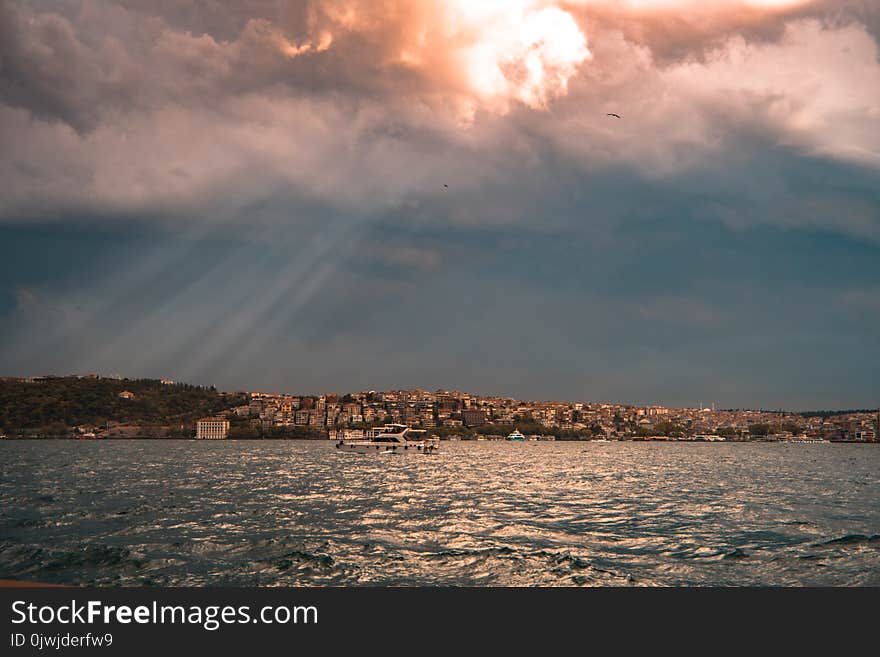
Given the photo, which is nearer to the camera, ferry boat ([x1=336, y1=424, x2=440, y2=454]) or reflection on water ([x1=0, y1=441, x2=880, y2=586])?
reflection on water ([x1=0, y1=441, x2=880, y2=586])

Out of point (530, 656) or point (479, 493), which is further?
point (479, 493)

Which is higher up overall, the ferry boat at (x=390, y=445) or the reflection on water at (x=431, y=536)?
the reflection on water at (x=431, y=536)

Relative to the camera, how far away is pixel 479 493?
45.0 m

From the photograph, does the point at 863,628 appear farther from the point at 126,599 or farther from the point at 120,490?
the point at 120,490

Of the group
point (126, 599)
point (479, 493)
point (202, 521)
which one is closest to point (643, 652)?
point (126, 599)

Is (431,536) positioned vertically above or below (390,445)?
above

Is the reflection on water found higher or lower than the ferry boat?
higher

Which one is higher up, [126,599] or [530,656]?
[126,599]

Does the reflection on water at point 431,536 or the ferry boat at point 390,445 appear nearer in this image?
the reflection on water at point 431,536

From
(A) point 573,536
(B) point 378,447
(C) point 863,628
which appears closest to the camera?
(C) point 863,628

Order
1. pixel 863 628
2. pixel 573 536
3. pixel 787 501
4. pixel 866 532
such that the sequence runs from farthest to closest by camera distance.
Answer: pixel 787 501 < pixel 866 532 < pixel 573 536 < pixel 863 628

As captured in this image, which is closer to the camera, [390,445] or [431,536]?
[431,536]

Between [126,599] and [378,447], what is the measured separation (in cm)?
12673

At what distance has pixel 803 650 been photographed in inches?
355
